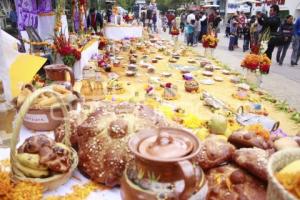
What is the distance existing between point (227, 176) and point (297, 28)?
7.72 m

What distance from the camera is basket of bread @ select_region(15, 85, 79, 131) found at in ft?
6.67

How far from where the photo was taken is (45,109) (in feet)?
6.64

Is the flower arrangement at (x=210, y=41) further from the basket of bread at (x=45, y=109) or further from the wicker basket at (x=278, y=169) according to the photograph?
the wicker basket at (x=278, y=169)

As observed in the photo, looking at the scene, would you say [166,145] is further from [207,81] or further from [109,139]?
[207,81]

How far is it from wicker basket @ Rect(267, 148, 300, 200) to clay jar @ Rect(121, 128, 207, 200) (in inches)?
10.3

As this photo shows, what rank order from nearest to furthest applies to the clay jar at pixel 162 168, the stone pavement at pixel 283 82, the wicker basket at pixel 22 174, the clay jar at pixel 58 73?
the clay jar at pixel 162 168, the wicker basket at pixel 22 174, the clay jar at pixel 58 73, the stone pavement at pixel 283 82

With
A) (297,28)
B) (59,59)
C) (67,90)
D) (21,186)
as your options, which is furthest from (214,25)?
(21,186)

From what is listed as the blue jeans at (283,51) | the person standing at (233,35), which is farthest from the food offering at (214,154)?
the person standing at (233,35)

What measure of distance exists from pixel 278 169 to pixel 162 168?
1.48 feet

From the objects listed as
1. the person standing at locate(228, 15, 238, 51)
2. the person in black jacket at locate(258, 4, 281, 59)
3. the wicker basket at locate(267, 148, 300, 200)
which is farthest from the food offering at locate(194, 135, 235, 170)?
the person standing at locate(228, 15, 238, 51)

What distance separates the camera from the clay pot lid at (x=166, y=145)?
3.58 ft

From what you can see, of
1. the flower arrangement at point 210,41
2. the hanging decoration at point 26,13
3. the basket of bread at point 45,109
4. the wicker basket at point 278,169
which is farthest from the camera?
the flower arrangement at point 210,41

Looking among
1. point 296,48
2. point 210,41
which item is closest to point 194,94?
point 210,41

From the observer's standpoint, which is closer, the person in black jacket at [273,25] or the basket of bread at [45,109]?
the basket of bread at [45,109]
